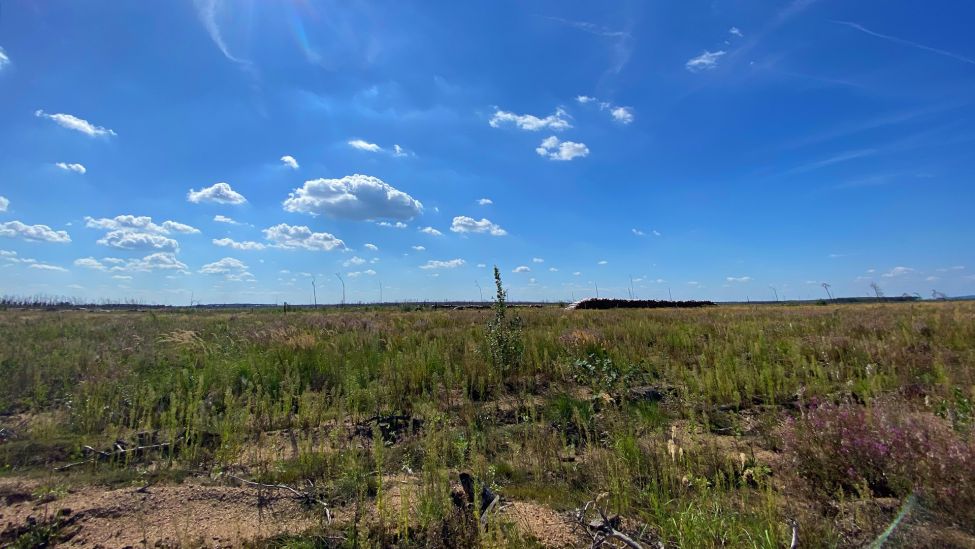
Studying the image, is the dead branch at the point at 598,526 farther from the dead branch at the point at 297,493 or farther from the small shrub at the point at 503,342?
the small shrub at the point at 503,342

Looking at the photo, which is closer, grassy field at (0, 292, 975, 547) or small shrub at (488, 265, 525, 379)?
grassy field at (0, 292, 975, 547)

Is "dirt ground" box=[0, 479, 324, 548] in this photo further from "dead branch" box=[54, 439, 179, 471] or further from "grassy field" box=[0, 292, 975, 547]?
"dead branch" box=[54, 439, 179, 471]

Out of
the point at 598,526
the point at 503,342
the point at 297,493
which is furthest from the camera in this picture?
the point at 503,342

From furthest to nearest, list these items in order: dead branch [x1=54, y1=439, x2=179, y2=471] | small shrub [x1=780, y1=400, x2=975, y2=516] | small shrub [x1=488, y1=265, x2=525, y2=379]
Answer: small shrub [x1=488, y1=265, x2=525, y2=379]
dead branch [x1=54, y1=439, x2=179, y2=471]
small shrub [x1=780, y1=400, x2=975, y2=516]

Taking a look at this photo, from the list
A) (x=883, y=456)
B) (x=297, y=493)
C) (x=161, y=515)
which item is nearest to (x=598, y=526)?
(x=883, y=456)

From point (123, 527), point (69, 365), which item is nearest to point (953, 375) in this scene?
point (123, 527)

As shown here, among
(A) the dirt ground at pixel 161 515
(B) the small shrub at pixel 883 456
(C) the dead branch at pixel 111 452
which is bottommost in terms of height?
(A) the dirt ground at pixel 161 515

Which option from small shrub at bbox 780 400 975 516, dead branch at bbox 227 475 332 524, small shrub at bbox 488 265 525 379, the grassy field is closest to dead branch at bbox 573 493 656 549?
the grassy field

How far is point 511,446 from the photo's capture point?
4.76 metres

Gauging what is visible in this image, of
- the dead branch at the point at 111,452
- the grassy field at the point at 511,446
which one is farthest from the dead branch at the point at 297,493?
the dead branch at the point at 111,452

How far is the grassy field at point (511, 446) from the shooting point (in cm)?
293

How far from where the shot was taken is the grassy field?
2.93 meters

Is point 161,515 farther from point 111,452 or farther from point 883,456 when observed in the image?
point 883,456

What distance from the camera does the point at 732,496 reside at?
Result: 3334mm
